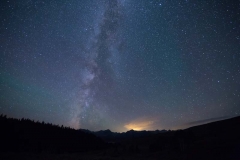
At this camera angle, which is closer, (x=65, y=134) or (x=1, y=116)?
(x=1, y=116)

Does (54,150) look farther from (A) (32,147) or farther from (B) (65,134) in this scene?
(B) (65,134)

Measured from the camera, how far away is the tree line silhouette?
2190cm

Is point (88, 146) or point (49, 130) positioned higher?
point (49, 130)

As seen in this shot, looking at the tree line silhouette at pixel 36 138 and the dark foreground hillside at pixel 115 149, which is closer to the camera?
the dark foreground hillside at pixel 115 149

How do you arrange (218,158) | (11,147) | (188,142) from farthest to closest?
(188,142), (11,147), (218,158)

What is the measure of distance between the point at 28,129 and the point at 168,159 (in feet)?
83.6

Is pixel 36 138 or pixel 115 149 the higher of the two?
pixel 36 138

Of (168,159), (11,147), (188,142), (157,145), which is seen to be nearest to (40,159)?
(11,147)

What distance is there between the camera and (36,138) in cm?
2630

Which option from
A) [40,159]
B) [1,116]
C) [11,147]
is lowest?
[40,159]

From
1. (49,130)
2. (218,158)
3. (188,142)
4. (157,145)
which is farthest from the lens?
(49,130)

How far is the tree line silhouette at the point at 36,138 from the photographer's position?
71.8 feet

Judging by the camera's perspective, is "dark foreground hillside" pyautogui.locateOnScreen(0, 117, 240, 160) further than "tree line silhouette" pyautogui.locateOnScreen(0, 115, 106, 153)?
No

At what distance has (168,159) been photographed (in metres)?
16.7
